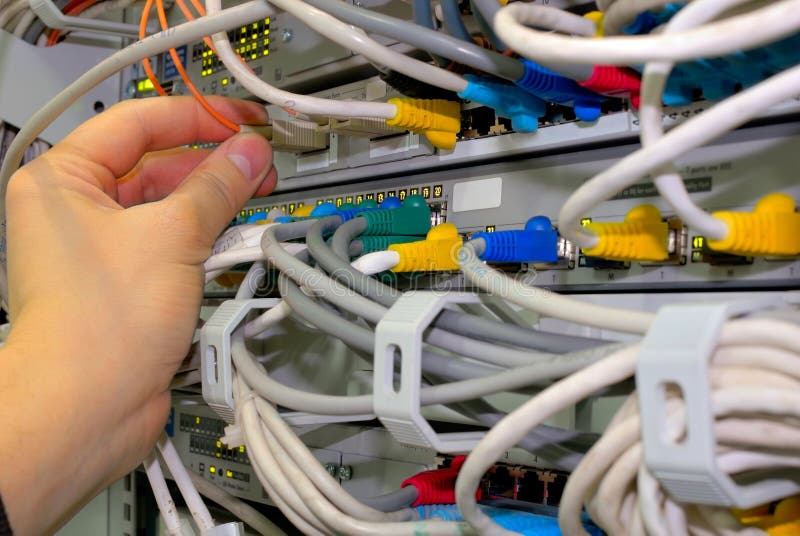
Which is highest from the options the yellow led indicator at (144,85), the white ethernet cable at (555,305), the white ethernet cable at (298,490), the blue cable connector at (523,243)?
the yellow led indicator at (144,85)

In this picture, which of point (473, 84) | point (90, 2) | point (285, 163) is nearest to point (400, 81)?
point (473, 84)

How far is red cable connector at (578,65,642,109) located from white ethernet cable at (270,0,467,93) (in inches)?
4.7

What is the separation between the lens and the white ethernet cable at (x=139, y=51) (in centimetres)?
59

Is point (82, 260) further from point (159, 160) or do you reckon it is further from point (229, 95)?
point (229, 95)

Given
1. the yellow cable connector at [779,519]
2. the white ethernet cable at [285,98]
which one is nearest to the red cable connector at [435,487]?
the yellow cable connector at [779,519]

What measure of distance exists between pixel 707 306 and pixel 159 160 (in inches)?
26.6

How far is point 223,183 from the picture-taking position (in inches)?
27.3

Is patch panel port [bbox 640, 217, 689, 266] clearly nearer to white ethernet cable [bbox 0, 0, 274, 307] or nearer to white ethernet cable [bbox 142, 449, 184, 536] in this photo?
white ethernet cable [bbox 0, 0, 274, 307]

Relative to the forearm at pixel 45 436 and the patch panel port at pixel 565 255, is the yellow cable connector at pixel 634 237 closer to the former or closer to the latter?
the patch panel port at pixel 565 255

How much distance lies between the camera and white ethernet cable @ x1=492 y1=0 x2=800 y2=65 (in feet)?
1.06

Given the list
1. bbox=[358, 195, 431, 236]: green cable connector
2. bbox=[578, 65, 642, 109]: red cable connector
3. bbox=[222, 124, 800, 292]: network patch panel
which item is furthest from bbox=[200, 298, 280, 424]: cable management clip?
bbox=[578, 65, 642, 109]: red cable connector

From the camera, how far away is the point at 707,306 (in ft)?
1.17

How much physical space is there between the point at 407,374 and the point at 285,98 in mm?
304

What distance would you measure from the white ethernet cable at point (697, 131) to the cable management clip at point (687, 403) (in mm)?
78
